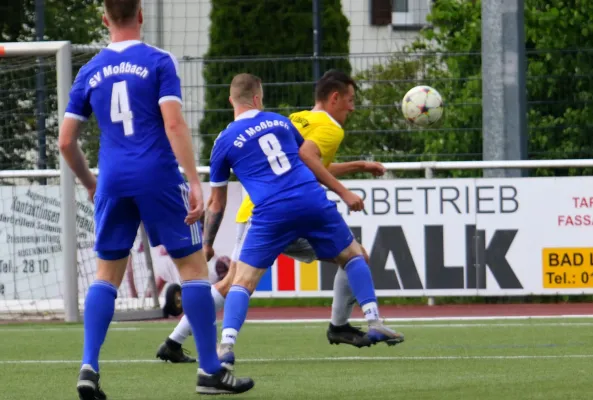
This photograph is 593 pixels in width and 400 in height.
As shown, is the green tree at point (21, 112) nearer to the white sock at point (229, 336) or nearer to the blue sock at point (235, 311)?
the blue sock at point (235, 311)

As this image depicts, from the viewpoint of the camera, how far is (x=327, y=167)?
8.98 metres

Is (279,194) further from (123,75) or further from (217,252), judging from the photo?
(217,252)

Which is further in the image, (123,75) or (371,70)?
(371,70)

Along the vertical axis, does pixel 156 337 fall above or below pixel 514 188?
below

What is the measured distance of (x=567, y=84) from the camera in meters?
14.7

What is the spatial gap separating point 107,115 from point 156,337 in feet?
14.0

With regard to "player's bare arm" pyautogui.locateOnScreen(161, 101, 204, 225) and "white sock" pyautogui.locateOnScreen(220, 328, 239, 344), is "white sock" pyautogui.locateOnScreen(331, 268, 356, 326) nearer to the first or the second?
"white sock" pyautogui.locateOnScreen(220, 328, 239, 344)

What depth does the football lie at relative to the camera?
42.6 feet

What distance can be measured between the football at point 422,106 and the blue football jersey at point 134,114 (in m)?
6.82

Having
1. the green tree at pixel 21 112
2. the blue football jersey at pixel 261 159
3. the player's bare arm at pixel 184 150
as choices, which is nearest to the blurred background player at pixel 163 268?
the green tree at pixel 21 112

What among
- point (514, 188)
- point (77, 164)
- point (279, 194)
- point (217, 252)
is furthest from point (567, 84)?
point (77, 164)

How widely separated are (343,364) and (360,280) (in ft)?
1.73

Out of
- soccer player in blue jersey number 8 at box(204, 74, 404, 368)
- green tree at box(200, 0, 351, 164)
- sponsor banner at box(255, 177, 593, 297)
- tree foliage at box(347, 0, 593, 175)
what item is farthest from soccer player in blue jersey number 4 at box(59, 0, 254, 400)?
green tree at box(200, 0, 351, 164)

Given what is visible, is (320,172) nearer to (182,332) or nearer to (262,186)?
(262,186)
